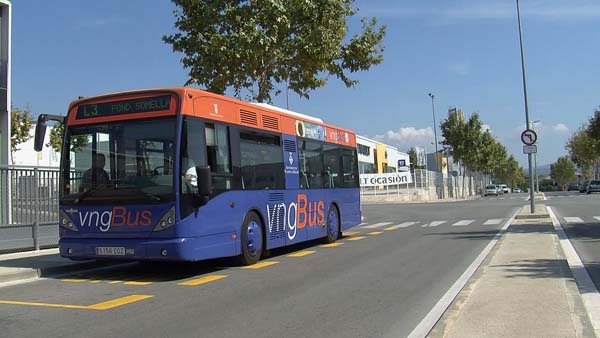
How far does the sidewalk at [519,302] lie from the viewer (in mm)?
5930

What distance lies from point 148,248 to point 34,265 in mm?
3185

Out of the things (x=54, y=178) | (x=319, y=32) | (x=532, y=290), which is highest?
(x=319, y=32)

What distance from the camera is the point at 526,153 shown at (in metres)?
22.7

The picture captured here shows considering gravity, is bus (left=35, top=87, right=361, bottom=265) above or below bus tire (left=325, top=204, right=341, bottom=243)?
above

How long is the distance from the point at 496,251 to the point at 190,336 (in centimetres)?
849

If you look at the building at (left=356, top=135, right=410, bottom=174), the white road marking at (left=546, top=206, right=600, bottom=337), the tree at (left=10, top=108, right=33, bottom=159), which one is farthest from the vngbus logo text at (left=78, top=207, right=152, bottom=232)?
the building at (left=356, top=135, right=410, bottom=174)

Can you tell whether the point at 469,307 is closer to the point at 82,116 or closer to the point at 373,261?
the point at 373,261

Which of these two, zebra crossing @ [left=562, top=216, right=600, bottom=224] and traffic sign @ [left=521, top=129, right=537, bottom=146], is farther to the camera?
traffic sign @ [left=521, top=129, right=537, bottom=146]

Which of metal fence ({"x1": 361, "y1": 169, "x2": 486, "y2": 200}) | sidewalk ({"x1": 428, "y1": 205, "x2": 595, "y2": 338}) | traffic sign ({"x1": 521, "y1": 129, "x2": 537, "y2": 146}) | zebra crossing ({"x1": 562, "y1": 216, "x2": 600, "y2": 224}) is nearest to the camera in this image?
sidewalk ({"x1": 428, "y1": 205, "x2": 595, "y2": 338})

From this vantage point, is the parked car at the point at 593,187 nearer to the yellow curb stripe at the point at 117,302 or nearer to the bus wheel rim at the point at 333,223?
the bus wheel rim at the point at 333,223

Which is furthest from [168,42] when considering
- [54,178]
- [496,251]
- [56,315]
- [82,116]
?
[56,315]

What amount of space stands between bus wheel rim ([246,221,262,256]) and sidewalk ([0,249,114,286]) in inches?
125

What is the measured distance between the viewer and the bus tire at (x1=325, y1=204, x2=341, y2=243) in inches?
615

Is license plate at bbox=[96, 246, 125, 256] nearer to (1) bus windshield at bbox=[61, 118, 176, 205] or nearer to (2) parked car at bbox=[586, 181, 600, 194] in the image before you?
→ (1) bus windshield at bbox=[61, 118, 176, 205]
